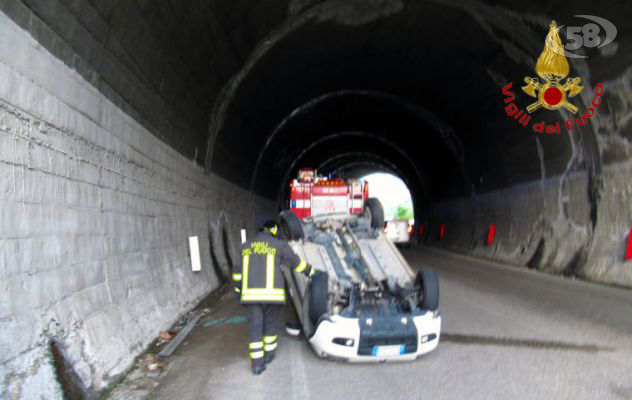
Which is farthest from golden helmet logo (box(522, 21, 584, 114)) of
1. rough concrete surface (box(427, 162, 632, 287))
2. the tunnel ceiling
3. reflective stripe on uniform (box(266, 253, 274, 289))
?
reflective stripe on uniform (box(266, 253, 274, 289))

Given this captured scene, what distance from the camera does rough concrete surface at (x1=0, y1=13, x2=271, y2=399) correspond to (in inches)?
144

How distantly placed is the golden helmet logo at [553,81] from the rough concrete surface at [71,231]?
9.30 m

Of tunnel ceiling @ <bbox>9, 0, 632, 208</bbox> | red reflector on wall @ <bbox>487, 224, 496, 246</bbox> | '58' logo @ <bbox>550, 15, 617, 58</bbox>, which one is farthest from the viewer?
red reflector on wall @ <bbox>487, 224, 496, 246</bbox>

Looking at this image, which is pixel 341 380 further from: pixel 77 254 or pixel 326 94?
pixel 326 94

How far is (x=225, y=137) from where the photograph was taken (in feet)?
44.5

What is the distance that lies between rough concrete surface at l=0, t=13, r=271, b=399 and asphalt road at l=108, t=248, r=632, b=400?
69 centimetres

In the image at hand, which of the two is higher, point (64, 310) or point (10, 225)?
point (10, 225)

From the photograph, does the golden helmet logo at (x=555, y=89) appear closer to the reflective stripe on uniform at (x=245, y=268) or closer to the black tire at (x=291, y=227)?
the black tire at (x=291, y=227)

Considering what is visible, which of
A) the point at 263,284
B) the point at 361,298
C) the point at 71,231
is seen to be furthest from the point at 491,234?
the point at 71,231

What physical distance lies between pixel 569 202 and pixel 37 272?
13.1 metres

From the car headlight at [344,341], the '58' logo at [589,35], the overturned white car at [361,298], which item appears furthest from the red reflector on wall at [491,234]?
the car headlight at [344,341]

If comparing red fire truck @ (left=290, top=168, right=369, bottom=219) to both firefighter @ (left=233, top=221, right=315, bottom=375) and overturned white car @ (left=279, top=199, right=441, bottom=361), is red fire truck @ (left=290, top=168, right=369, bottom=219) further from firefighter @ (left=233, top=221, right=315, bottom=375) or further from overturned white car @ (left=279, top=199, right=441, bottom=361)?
firefighter @ (left=233, top=221, right=315, bottom=375)

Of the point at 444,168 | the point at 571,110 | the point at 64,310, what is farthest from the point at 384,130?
the point at 64,310

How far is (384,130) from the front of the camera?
84.8 ft
